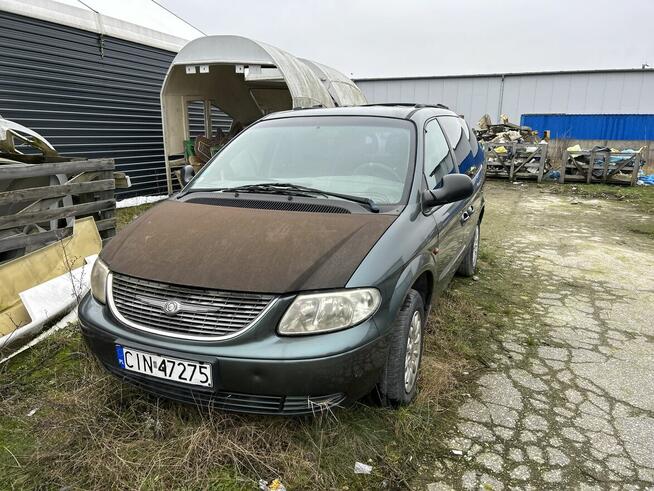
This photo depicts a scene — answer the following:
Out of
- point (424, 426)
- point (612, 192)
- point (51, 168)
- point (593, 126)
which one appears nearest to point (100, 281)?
point (424, 426)

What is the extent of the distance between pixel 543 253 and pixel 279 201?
189 inches

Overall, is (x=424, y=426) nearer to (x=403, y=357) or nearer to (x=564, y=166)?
(x=403, y=357)

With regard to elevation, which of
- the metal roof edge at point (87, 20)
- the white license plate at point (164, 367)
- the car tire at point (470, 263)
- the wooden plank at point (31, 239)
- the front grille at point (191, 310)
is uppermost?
the metal roof edge at point (87, 20)

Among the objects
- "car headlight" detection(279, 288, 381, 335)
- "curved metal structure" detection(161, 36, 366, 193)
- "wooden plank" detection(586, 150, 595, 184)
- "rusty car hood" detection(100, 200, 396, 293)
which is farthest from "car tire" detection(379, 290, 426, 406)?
Result: "wooden plank" detection(586, 150, 595, 184)

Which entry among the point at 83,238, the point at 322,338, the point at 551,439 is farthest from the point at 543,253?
the point at 83,238

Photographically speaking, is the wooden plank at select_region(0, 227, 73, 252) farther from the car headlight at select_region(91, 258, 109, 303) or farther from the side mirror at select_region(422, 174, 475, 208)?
the side mirror at select_region(422, 174, 475, 208)

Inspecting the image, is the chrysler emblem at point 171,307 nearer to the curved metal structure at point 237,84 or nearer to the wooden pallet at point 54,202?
the wooden pallet at point 54,202

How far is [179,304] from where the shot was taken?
6.93 feet

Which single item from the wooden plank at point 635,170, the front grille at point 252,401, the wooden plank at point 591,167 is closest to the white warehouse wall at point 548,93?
the wooden plank at point 591,167

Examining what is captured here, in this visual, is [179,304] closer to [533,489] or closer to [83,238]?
[533,489]

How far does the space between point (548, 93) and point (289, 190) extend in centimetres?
2337

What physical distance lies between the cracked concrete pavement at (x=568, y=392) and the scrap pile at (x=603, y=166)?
8209 mm

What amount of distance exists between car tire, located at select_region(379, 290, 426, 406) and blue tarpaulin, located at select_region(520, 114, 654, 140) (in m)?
19.0

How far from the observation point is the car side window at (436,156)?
3.12 meters
